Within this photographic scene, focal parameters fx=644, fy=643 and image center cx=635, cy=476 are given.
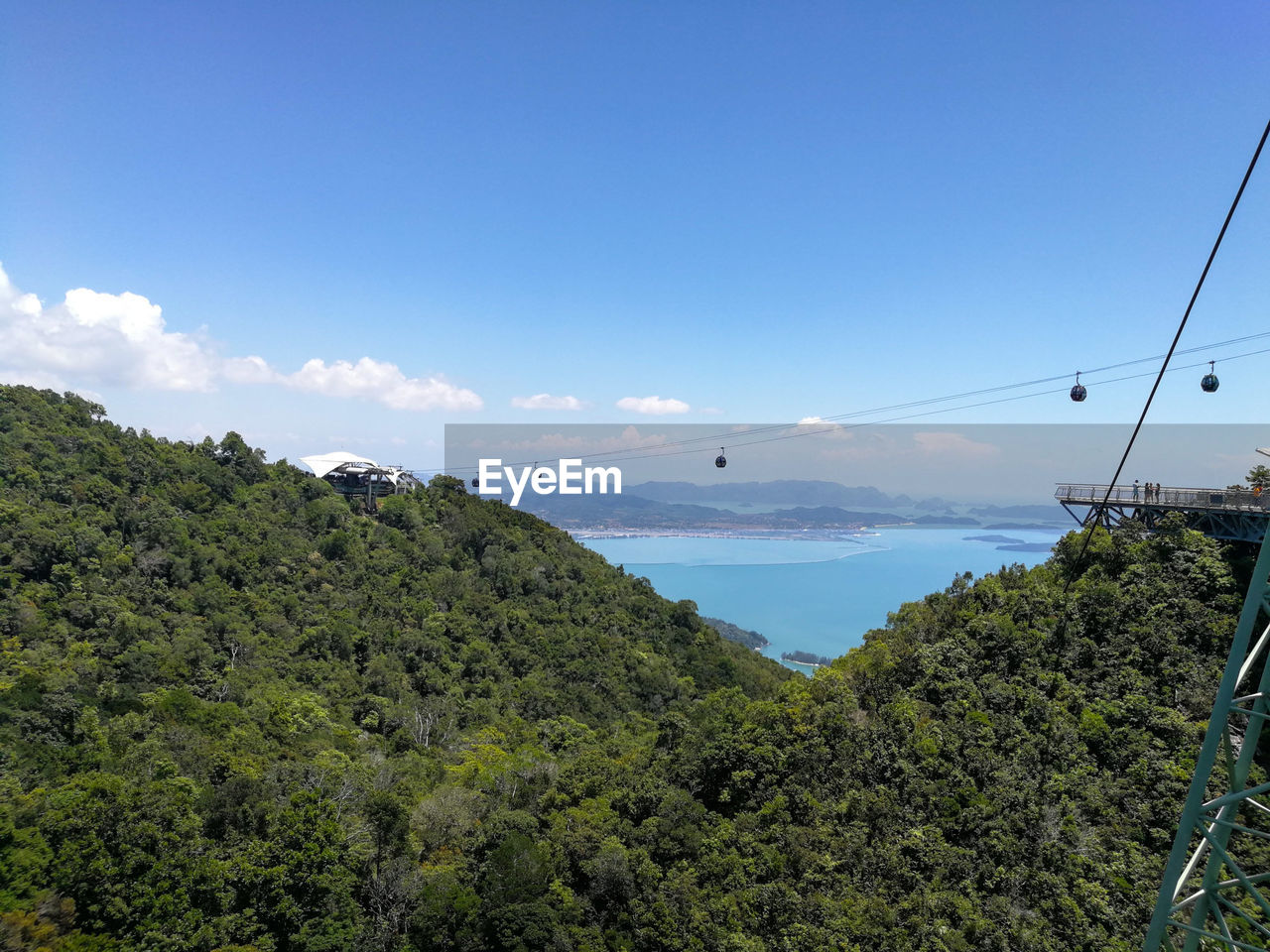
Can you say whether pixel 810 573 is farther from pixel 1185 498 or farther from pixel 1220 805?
pixel 1220 805

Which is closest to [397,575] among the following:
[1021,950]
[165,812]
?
[165,812]

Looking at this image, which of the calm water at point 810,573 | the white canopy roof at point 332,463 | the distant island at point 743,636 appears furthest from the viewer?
the calm water at point 810,573

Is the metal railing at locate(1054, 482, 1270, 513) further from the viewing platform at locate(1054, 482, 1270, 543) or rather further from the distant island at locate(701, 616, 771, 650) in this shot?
the distant island at locate(701, 616, 771, 650)

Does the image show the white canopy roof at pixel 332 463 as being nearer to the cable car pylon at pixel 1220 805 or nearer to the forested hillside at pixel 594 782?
the forested hillside at pixel 594 782

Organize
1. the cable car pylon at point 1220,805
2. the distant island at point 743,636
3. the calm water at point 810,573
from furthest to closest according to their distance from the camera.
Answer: the calm water at point 810,573, the distant island at point 743,636, the cable car pylon at point 1220,805

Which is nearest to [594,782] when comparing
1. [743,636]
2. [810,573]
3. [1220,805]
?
[1220,805]

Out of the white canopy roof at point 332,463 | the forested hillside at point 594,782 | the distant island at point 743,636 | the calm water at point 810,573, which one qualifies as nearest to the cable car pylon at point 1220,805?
the forested hillside at point 594,782
